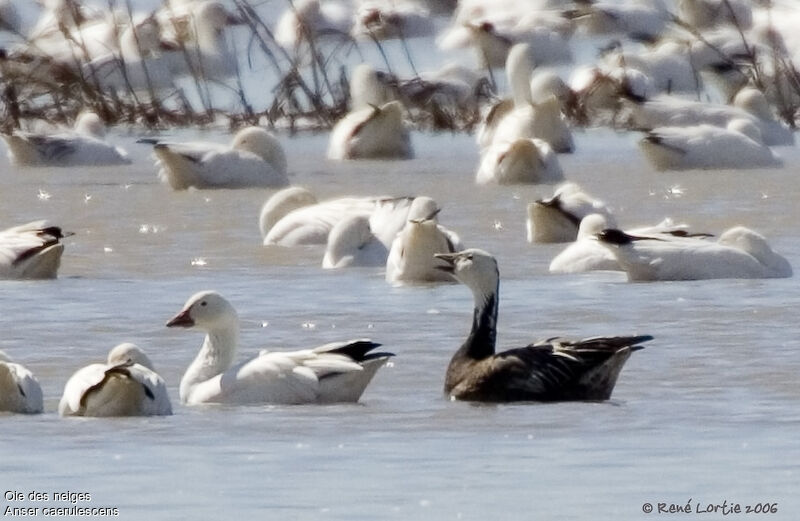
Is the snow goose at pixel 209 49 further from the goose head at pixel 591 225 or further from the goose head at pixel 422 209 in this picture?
the goose head at pixel 591 225

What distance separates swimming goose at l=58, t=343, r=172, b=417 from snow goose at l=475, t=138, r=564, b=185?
8903 mm

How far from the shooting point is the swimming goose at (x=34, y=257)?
1228 centimetres

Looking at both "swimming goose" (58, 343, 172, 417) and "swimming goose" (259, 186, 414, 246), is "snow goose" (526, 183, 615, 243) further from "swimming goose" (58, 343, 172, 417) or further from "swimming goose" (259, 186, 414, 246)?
"swimming goose" (58, 343, 172, 417)

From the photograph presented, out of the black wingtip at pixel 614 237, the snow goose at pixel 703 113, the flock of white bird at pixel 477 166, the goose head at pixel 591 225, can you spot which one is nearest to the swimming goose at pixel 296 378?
the flock of white bird at pixel 477 166

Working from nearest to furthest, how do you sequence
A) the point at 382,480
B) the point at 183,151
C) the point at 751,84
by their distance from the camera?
1. the point at 382,480
2. the point at 183,151
3. the point at 751,84

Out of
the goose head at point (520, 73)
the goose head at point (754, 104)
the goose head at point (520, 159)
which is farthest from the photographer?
the goose head at point (520, 73)

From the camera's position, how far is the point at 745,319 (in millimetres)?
10586

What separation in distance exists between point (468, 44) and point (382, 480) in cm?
2035

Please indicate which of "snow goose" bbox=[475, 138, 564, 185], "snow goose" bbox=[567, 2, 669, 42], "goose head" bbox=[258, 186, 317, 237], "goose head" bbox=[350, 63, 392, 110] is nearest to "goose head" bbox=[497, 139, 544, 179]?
"snow goose" bbox=[475, 138, 564, 185]

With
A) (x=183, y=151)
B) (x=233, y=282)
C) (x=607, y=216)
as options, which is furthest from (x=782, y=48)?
(x=233, y=282)

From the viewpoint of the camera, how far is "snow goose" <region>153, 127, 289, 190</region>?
1706 cm

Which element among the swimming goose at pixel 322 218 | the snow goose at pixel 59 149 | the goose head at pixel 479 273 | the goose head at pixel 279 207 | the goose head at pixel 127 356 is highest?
the goose head at pixel 127 356

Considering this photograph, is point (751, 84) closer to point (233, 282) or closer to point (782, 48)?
point (782, 48)

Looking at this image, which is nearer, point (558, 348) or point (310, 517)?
point (310, 517)
